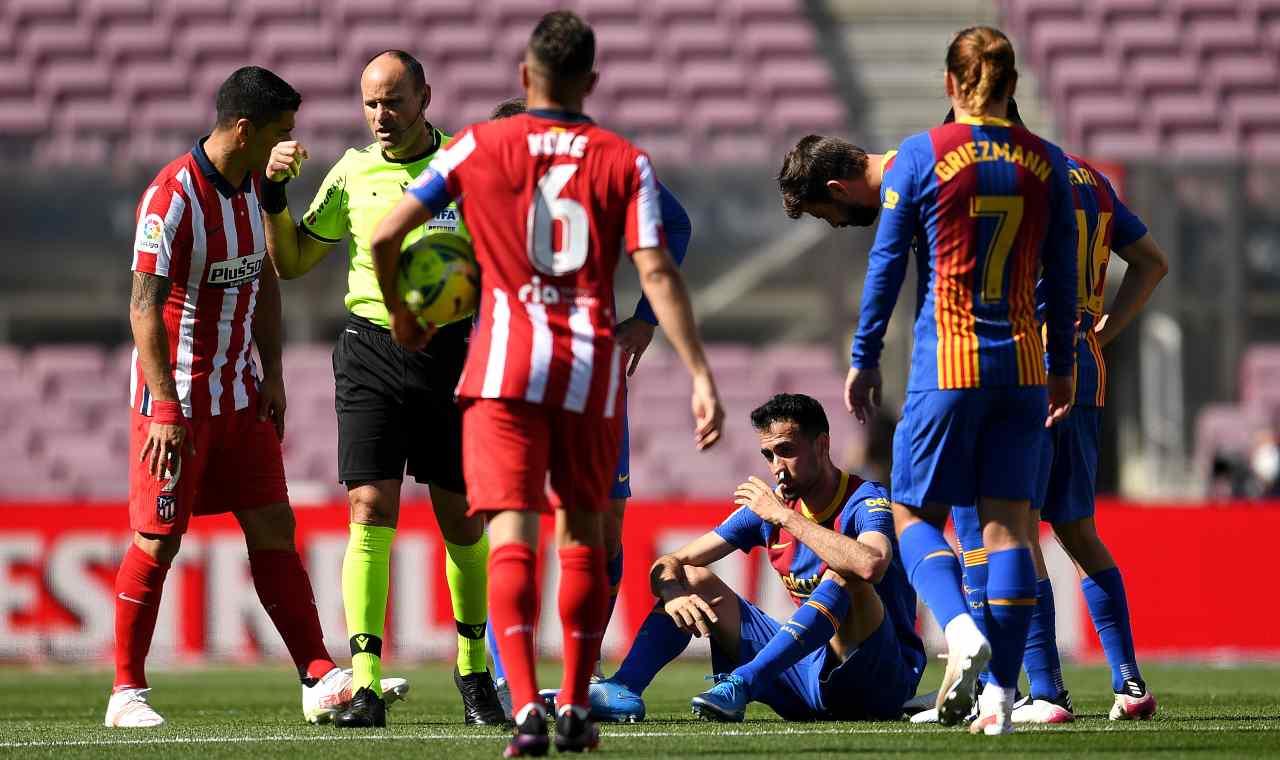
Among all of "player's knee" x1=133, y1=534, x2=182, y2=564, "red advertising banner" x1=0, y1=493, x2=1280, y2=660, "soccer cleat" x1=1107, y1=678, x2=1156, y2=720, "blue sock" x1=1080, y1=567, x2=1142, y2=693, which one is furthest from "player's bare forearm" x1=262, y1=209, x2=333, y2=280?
"red advertising banner" x1=0, y1=493, x2=1280, y2=660

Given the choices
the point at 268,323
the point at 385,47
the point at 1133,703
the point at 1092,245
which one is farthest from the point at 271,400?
the point at 385,47

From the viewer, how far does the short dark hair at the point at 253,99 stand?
5980 millimetres

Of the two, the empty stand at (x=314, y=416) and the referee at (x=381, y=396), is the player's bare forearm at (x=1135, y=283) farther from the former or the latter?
the empty stand at (x=314, y=416)

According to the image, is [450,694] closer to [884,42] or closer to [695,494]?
[695,494]

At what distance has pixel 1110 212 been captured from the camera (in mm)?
6227

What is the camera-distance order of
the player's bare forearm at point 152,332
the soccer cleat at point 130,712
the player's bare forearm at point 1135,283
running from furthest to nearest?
the player's bare forearm at point 1135,283 < the soccer cleat at point 130,712 < the player's bare forearm at point 152,332

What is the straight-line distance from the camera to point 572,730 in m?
4.57

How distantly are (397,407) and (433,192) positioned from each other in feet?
4.99

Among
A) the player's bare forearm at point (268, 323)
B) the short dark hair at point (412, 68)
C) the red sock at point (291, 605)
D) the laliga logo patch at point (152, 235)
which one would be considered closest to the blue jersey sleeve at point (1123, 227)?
the short dark hair at point (412, 68)

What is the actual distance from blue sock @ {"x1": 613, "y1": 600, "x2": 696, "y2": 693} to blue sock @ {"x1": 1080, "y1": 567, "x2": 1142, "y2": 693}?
1.45 m

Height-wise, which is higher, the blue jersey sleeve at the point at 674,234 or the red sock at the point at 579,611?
the blue jersey sleeve at the point at 674,234

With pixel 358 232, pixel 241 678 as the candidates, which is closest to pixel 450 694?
pixel 241 678

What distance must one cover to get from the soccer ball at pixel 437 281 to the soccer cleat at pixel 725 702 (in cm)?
183

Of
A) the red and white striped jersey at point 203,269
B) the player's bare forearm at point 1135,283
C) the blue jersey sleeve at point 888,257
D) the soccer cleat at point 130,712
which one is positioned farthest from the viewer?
the player's bare forearm at point 1135,283
